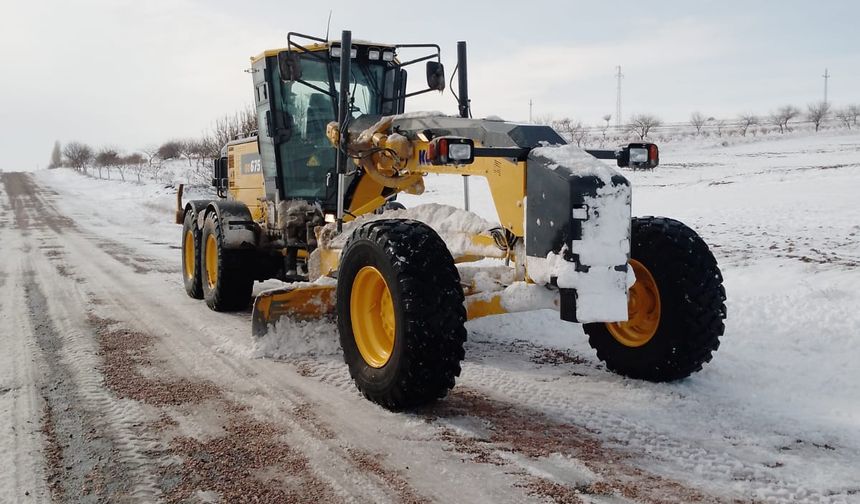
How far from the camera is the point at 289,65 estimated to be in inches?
213

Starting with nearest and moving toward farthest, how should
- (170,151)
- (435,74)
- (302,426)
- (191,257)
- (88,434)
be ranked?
(88,434)
(302,426)
(435,74)
(191,257)
(170,151)

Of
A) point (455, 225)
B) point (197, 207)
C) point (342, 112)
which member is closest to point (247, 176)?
point (197, 207)

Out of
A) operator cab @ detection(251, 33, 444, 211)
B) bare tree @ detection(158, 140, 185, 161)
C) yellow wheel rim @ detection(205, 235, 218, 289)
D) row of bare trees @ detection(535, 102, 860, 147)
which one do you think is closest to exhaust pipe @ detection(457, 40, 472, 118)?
operator cab @ detection(251, 33, 444, 211)

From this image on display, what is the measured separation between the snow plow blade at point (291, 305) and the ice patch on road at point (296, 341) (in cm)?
4

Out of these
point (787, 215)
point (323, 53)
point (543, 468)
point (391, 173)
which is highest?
point (323, 53)

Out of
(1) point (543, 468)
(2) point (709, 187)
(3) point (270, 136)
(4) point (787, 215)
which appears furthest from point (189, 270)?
(2) point (709, 187)

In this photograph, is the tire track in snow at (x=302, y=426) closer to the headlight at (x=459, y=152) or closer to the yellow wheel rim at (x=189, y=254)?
the yellow wheel rim at (x=189, y=254)

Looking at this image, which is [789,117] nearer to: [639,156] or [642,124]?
[642,124]

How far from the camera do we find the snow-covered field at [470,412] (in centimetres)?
314

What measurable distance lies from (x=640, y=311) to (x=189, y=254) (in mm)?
5712

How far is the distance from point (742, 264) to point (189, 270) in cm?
641

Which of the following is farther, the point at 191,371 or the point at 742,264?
the point at 742,264

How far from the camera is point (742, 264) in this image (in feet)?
26.9

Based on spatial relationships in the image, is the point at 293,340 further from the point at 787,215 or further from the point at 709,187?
the point at 709,187
